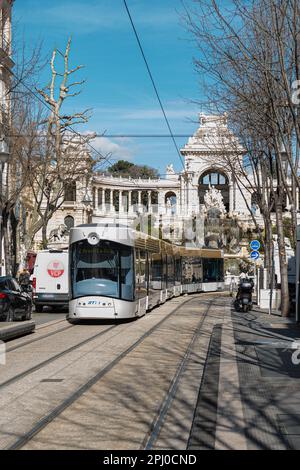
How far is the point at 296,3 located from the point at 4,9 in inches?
449

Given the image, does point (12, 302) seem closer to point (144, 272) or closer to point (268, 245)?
point (144, 272)

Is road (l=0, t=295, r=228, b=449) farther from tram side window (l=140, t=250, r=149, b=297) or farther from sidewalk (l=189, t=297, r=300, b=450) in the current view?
tram side window (l=140, t=250, r=149, b=297)

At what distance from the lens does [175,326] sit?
22.6m

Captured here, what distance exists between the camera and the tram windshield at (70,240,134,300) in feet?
73.3

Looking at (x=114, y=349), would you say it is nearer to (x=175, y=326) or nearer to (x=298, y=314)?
(x=175, y=326)

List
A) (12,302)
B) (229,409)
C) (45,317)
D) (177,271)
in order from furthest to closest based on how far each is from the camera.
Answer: (177,271) → (45,317) → (12,302) → (229,409)

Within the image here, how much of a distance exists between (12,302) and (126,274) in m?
3.54

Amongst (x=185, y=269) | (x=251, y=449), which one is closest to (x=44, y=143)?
(x=185, y=269)

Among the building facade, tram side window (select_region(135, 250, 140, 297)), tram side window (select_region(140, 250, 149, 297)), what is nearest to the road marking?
tram side window (select_region(135, 250, 140, 297))

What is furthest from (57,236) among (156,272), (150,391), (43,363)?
(150,391)

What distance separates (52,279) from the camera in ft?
98.7

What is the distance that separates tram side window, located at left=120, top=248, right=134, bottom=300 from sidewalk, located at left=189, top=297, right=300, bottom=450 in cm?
395

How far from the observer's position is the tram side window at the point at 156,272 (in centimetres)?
2866
